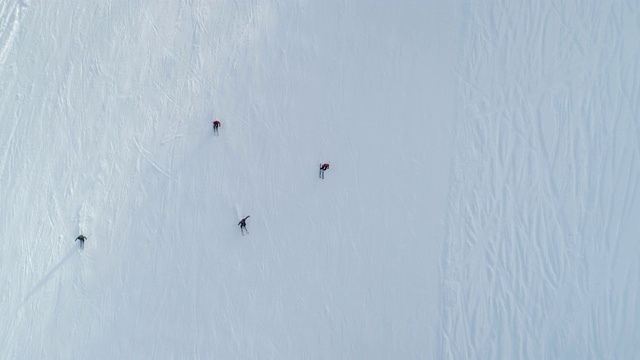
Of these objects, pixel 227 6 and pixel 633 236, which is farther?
pixel 227 6

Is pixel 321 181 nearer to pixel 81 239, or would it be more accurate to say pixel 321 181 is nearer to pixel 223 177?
pixel 223 177

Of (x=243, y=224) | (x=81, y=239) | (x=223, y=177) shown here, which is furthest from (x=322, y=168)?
(x=81, y=239)

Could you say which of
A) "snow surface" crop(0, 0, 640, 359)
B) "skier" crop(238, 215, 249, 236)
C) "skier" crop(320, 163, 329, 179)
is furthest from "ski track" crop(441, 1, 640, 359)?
"skier" crop(238, 215, 249, 236)

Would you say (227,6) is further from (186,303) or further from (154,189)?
(186,303)

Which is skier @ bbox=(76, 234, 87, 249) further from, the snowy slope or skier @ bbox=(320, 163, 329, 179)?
skier @ bbox=(320, 163, 329, 179)

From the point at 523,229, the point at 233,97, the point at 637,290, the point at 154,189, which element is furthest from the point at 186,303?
the point at 637,290

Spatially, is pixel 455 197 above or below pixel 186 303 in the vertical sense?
above
